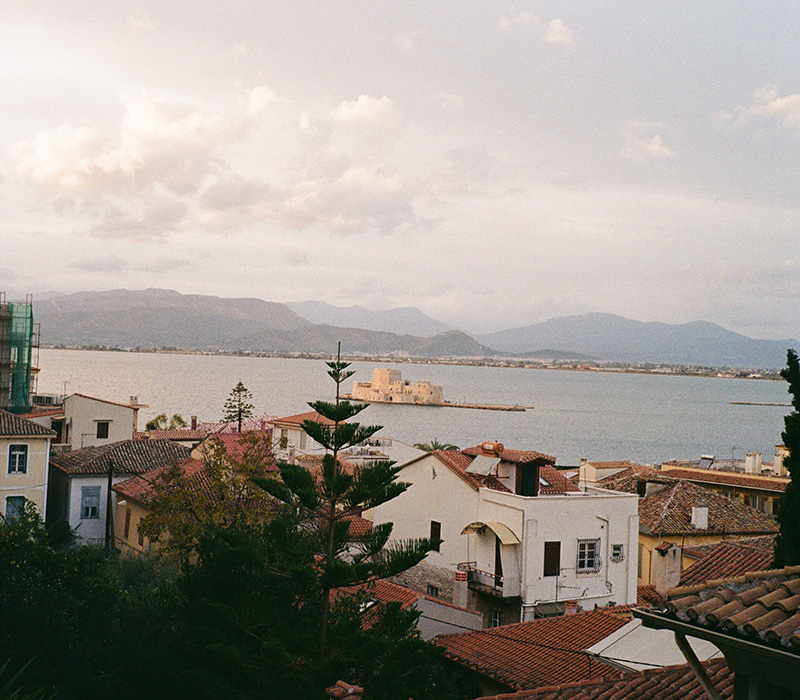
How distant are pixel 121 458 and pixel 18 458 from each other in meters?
4.19

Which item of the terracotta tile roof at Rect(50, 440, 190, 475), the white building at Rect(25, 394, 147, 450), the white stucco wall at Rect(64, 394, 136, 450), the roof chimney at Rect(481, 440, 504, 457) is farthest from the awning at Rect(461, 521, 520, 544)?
the white stucco wall at Rect(64, 394, 136, 450)

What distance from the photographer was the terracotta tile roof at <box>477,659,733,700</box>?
744 cm

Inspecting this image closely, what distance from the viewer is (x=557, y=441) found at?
370ft

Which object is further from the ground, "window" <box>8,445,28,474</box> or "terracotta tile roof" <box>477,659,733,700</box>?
"terracotta tile roof" <box>477,659,733,700</box>

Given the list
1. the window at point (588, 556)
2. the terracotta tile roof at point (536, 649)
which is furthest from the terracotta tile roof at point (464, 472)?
the terracotta tile roof at point (536, 649)

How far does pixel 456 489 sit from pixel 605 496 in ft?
→ 13.6

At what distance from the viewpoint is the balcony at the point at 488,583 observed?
21.6 metres

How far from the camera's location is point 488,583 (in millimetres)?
21875

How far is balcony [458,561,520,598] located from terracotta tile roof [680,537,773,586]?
573 cm

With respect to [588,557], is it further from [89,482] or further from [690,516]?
[89,482]

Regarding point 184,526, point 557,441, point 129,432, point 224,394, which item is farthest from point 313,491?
point 224,394

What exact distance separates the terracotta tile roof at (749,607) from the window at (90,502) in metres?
28.4

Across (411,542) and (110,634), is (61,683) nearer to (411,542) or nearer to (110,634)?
(110,634)

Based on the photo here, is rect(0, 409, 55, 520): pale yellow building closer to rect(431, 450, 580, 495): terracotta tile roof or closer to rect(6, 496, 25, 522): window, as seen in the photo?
rect(6, 496, 25, 522): window
